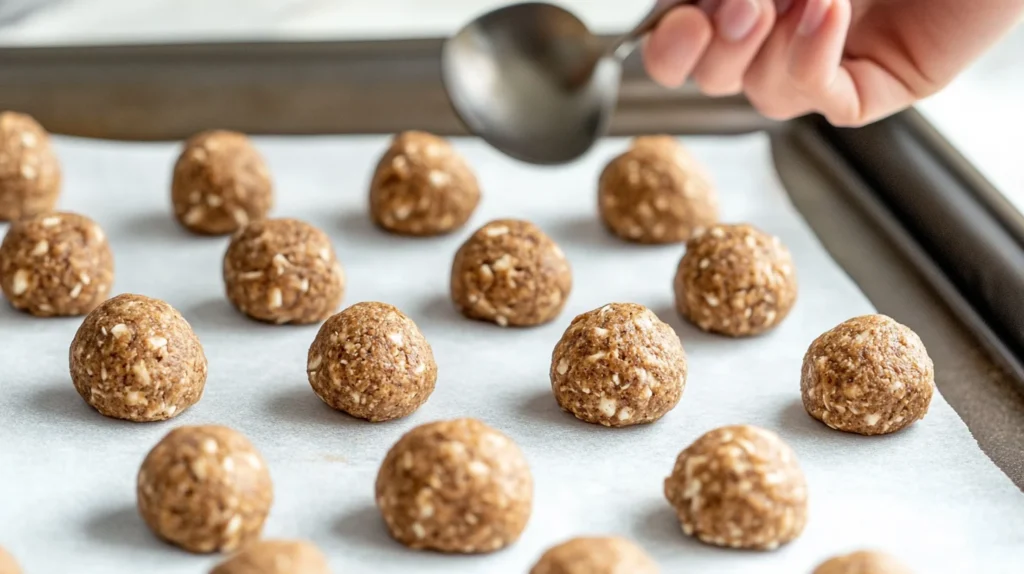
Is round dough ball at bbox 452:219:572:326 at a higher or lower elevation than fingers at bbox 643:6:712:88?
lower

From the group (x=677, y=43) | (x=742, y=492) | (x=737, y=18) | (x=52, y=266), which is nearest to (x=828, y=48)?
(x=737, y=18)

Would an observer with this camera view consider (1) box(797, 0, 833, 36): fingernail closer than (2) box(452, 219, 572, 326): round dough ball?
Yes

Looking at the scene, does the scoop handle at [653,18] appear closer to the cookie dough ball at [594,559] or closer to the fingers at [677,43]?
the fingers at [677,43]

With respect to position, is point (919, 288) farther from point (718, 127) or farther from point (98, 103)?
point (98, 103)

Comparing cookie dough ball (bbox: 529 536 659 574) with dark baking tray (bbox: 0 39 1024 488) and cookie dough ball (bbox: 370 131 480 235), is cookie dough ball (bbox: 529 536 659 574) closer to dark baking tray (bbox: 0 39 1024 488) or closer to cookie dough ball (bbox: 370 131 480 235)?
dark baking tray (bbox: 0 39 1024 488)

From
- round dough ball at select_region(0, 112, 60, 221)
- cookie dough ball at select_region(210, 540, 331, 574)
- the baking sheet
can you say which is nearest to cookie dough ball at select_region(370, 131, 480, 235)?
the baking sheet

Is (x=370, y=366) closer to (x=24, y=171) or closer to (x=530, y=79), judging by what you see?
(x=530, y=79)
